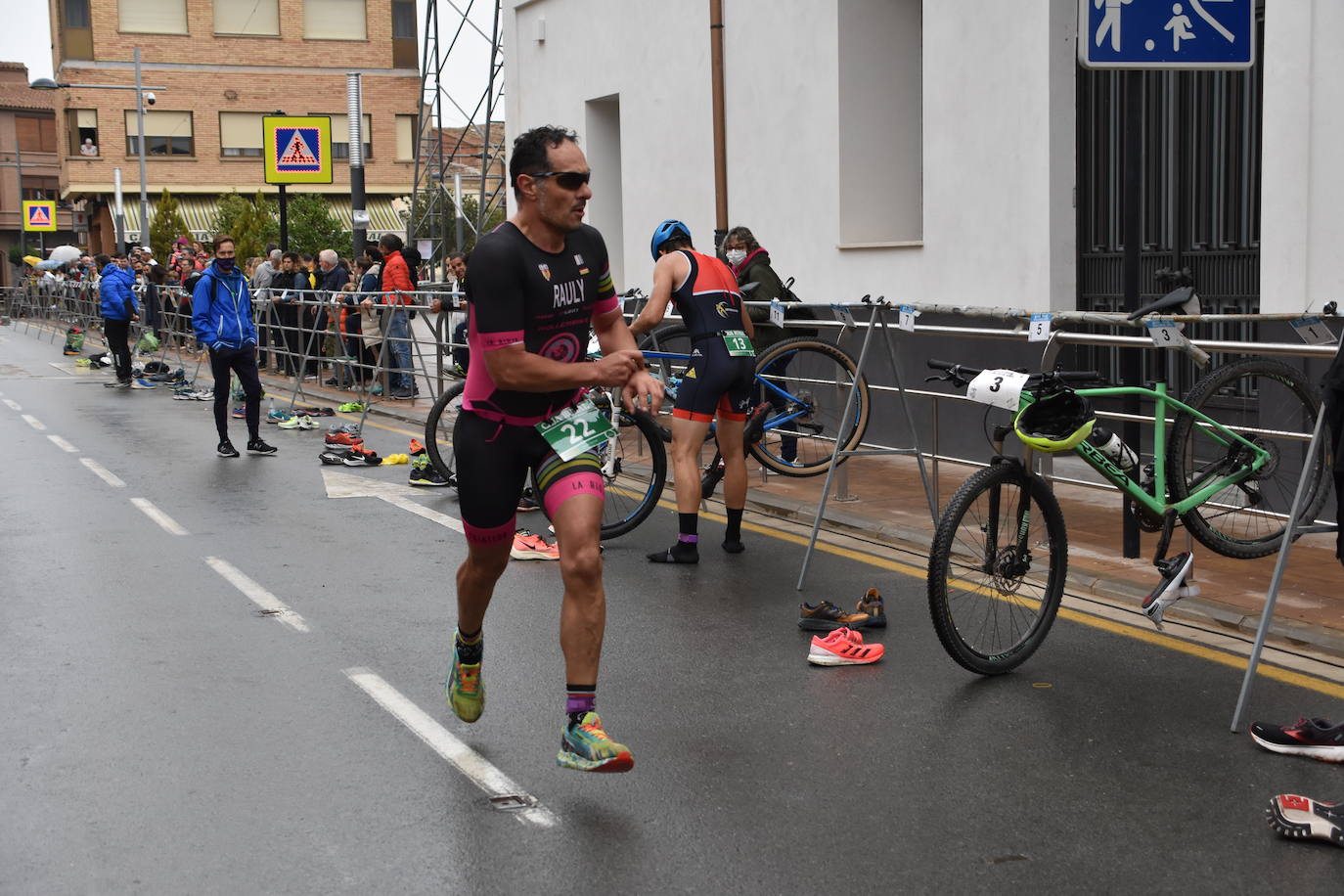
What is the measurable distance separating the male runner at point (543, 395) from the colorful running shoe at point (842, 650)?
1.61 metres

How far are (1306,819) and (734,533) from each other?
492cm

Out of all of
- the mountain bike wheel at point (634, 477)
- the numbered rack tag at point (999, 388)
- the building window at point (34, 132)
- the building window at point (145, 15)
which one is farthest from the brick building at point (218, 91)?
the numbered rack tag at point (999, 388)

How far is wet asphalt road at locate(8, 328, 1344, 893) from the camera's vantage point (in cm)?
437

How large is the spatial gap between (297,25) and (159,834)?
6224 cm

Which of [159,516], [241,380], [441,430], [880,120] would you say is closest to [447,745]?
[159,516]

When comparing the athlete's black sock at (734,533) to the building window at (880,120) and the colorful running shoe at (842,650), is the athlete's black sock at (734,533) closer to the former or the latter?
the colorful running shoe at (842,650)

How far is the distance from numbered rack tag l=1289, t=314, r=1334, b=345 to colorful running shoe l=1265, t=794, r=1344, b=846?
9.51 feet

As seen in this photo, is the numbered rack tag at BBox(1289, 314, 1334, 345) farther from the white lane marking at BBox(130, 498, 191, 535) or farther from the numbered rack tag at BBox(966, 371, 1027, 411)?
the white lane marking at BBox(130, 498, 191, 535)

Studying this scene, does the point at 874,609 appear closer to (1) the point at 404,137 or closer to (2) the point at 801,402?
(2) the point at 801,402

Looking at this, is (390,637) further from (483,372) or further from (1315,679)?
(1315,679)

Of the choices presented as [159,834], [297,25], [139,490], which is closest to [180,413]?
[139,490]

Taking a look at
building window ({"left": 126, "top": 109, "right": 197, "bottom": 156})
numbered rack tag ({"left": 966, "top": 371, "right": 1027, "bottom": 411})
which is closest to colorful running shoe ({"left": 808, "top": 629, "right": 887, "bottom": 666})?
numbered rack tag ({"left": 966, "top": 371, "right": 1027, "bottom": 411})

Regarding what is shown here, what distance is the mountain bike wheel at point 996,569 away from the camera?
604 centimetres

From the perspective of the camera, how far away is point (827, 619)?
281 inches
